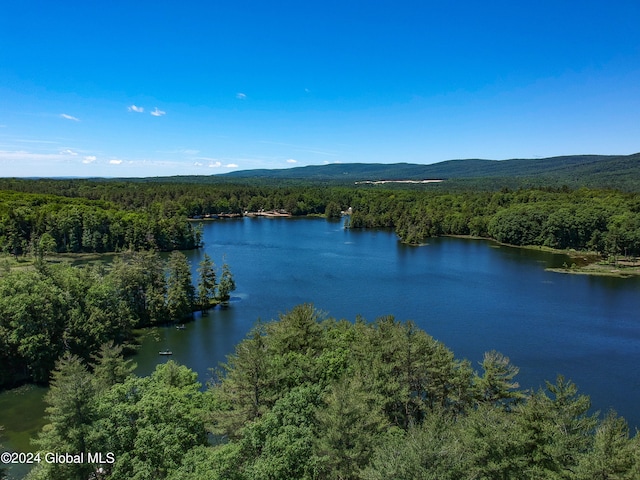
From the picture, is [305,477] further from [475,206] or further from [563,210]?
[475,206]

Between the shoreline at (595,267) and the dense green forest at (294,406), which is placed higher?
the dense green forest at (294,406)

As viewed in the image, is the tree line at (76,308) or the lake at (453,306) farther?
the lake at (453,306)

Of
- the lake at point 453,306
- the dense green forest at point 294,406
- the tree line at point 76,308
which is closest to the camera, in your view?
the dense green forest at point 294,406

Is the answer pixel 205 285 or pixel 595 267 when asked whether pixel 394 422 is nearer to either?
pixel 205 285

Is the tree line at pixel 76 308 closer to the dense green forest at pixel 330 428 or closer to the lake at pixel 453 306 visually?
the lake at pixel 453 306

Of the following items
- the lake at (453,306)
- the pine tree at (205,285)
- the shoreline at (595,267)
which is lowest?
the lake at (453,306)

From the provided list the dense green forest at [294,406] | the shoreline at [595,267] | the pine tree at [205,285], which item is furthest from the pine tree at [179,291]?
the shoreline at [595,267]

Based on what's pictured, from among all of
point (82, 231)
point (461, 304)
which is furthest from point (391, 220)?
point (82, 231)
